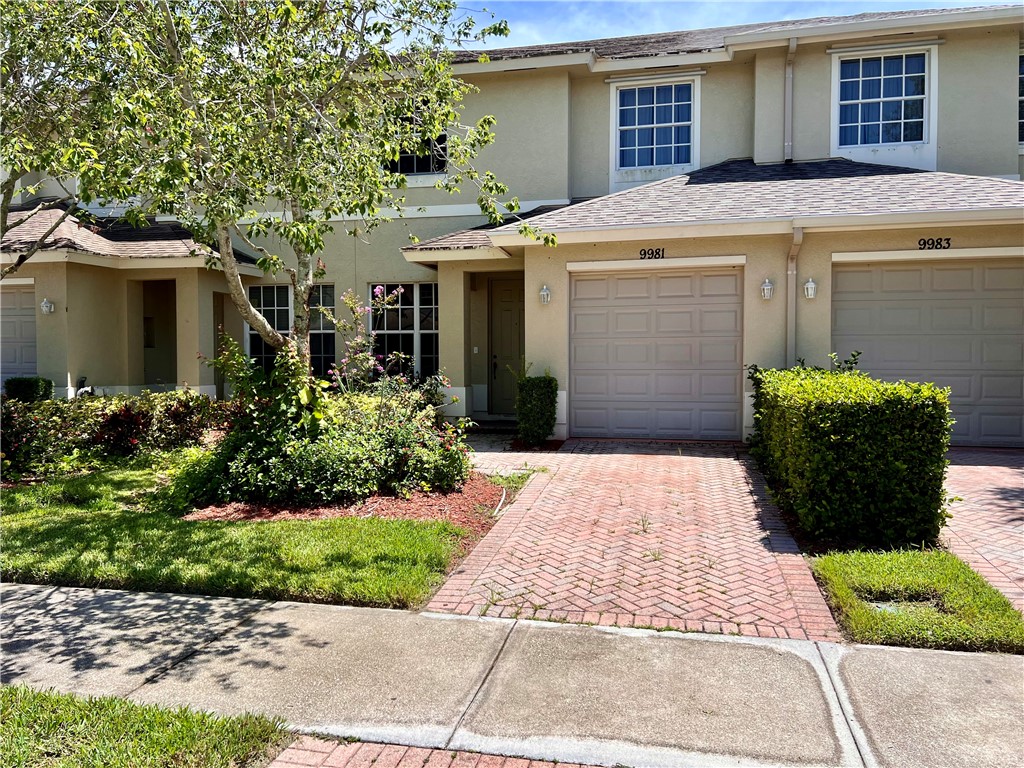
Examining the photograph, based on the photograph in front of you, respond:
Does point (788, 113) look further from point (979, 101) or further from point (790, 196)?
point (979, 101)

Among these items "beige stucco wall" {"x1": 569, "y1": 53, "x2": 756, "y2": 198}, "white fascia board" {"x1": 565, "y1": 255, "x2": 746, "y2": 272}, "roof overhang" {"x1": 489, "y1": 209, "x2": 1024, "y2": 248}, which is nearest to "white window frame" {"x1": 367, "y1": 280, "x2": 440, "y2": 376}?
"roof overhang" {"x1": 489, "y1": 209, "x2": 1024, "y2": 248}

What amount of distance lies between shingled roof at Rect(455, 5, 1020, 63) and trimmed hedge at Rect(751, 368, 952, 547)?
9318 millimetres

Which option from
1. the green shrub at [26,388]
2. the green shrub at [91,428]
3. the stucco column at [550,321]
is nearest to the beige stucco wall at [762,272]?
the stucco column at [550,321]

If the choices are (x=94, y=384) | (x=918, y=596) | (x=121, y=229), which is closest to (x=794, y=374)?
(x=918, y=596)

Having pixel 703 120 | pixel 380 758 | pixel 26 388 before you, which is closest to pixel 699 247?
pixel 703 120

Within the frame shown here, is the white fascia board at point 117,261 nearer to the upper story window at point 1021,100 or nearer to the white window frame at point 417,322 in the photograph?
the white window frame at point 417,322

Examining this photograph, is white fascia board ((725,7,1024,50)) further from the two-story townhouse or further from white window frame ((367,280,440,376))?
white window frame ((367,280,440,376))

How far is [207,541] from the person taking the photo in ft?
19.2

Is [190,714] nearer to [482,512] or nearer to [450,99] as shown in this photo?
[482,512]

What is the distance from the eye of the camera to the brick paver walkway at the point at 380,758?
2953 mm

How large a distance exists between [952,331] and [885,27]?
556 centimetres

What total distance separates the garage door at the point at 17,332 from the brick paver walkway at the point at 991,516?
1528 cm

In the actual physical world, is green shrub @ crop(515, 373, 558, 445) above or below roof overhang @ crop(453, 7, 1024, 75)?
below

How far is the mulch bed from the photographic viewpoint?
21.7 feet
